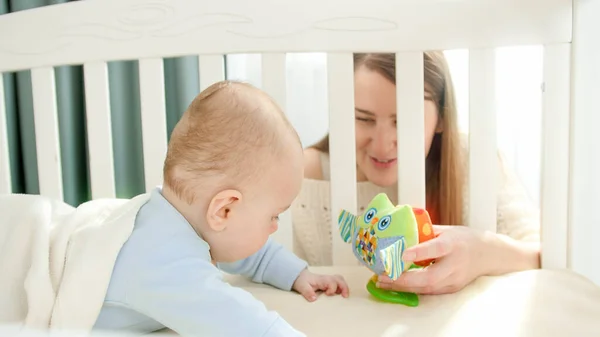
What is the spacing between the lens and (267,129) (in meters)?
0.79

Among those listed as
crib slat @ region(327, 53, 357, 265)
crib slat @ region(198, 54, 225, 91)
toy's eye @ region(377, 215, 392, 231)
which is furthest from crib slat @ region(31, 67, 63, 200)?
toy's eye @ region(377, 215, 392, 231)

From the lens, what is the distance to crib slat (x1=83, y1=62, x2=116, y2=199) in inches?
43.6

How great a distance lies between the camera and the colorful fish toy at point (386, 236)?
2.79 ft

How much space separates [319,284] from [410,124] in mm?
284

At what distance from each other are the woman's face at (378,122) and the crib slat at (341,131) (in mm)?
137

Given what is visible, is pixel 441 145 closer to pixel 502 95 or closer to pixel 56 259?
pixel 502 95

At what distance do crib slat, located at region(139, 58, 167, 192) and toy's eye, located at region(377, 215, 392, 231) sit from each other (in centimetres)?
40

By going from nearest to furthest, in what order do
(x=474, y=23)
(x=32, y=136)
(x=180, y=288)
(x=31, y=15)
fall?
(x=180, y=288) → (x=474, y=23) → (x=31, y=15) → (x=32, y=136)

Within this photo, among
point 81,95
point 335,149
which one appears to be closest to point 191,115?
point 335,149

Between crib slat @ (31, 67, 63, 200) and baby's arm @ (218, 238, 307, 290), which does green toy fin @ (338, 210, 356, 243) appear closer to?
baby's arm @ (218, 238, 307, 290)

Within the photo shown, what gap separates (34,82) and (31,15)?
0.11 meters

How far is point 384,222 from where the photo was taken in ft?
2.93

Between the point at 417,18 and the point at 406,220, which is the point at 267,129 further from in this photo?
the point at 417,18

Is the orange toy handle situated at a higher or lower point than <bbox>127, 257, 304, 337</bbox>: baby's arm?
higher
